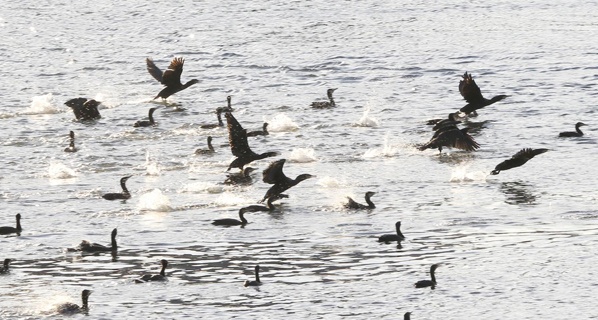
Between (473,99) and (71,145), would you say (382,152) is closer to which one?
(473,99)

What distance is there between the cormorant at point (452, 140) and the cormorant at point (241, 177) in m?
4.68

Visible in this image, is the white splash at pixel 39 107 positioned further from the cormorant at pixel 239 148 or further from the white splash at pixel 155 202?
the white splash at pixel 155 202

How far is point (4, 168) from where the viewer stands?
3462 centimetres

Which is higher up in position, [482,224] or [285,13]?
[285,13]

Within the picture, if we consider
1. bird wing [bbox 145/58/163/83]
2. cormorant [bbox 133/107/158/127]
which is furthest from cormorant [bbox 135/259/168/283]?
bird wing [bbox 145/58/163/83]

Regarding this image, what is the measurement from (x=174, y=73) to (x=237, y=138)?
11.7 m

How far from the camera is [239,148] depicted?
3309 centimetres

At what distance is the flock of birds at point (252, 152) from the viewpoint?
81.0 ft

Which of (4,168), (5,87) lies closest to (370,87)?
(5,87)

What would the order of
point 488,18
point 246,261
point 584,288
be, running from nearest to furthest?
point 584,288 → point 246,261 → point 488,18

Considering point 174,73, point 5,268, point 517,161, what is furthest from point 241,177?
point 174,73

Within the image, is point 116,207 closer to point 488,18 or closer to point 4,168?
point 4,168

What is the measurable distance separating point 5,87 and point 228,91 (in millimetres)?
7962

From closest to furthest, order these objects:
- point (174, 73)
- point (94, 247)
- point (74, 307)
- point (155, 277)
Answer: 1. point (74, 307)
2. point (155, 277)
3. point (94, 247)
4. point (174, 73)
